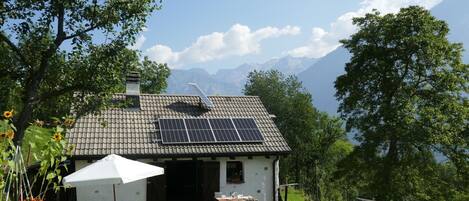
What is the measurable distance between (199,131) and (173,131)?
1.05 m

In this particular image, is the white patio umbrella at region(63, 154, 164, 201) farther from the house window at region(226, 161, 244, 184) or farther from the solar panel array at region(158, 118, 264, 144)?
the house window at region(226, 161, 244, 184)

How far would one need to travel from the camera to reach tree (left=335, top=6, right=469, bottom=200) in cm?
2017

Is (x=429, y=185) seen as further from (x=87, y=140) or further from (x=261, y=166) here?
(x=87, y=140)

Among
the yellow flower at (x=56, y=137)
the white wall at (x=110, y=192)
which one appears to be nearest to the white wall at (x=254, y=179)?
the white wall at (x=110, y=192)

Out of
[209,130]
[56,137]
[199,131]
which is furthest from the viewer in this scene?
[209,130]

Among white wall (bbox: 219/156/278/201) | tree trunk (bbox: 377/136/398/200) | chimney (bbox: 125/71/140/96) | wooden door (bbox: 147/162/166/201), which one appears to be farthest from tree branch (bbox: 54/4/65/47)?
tree trunk (bbox: 377/136/398/200)

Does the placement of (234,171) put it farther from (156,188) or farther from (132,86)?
(132,86)

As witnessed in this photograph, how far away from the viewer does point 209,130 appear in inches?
723

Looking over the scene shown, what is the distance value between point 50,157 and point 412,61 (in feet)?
66.4

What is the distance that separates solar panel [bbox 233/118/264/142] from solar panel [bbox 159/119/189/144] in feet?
7.39

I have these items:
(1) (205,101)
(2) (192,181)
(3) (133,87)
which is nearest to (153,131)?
(1) (205,101)

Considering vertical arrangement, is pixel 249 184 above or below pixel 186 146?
below

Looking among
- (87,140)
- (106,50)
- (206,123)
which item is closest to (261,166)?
(206,123)

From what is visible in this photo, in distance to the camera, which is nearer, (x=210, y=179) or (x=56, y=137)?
(x=56, y=137)
